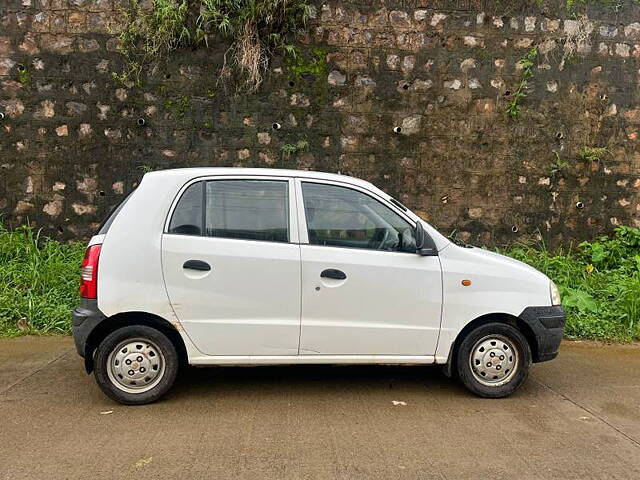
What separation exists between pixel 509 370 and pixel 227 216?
2.46 m

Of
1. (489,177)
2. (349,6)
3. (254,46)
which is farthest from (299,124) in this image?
(489,177)

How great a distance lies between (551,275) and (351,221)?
13.2 feet

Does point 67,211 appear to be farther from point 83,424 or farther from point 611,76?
point 611,76

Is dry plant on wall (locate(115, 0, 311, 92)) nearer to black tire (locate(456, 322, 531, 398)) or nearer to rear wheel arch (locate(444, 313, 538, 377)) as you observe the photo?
rear wheel arch (locate(444, 313, 538, 377))

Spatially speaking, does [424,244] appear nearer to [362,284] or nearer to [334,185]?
[362,284]

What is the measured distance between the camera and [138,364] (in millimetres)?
4020

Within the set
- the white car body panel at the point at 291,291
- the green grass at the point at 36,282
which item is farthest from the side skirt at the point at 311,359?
the green grass at the point at 36,282

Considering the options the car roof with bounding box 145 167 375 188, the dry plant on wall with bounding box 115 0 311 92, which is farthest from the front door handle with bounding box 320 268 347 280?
the dry plant on wall with bounding box 115 0 311 92

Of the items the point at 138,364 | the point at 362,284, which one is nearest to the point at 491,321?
the point at 362,284

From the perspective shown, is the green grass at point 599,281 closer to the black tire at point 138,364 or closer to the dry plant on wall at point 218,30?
the dry plant on wall at point 218,30

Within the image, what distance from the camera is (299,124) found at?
24.0ft

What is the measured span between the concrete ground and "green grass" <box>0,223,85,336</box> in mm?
811

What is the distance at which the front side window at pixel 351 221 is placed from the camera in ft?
13.6

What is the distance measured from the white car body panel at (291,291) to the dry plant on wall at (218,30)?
3405 mm
